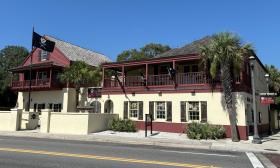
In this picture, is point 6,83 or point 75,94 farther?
point 6,83

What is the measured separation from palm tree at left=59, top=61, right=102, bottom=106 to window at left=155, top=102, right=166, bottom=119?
339 inches

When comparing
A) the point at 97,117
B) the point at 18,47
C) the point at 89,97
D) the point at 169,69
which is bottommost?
the point at 97,117

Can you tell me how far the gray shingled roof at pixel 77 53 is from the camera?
35844mm

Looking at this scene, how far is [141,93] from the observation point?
25.0 m

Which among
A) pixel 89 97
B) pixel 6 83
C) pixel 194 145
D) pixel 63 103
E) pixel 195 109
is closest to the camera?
pixel 194 145

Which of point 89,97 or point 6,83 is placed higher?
point 6,83

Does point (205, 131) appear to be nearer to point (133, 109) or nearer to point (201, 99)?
point (201, 99)

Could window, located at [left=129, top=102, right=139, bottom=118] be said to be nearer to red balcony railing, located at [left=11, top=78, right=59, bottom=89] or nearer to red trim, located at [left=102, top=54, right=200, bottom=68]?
red trim, located at [left=102, top=54, right=200, bottom=68]

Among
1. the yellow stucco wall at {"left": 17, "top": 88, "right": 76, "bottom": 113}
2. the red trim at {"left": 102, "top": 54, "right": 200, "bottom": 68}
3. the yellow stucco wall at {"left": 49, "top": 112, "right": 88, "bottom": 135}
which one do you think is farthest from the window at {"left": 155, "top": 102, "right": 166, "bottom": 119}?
the yellow stucco wall at {"left": 17, "top": 88, "right": 76, "bottom": 113}

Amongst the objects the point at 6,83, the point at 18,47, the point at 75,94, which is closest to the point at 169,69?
the point at 75,94

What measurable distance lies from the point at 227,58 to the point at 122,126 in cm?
1017

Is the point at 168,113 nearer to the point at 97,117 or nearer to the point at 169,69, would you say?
the point at 169,69

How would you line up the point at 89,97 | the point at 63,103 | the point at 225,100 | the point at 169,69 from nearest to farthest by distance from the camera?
the point at 225,100, the point at 169,69, the point at 89,97, the point at 63,103

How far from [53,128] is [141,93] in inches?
318
